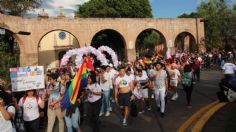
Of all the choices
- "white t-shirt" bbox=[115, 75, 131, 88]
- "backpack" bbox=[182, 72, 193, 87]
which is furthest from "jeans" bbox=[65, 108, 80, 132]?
"backpack" bbox=[182, 72, 193, 87]

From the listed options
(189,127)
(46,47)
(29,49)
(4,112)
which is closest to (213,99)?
(189,127)

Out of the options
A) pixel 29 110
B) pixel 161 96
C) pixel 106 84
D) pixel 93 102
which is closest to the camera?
pixel 29 110

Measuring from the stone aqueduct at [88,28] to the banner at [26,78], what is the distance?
1869cm

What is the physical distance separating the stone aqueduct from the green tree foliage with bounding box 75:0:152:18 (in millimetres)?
9425

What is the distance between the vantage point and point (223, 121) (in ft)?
27.6

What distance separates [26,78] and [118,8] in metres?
37.9

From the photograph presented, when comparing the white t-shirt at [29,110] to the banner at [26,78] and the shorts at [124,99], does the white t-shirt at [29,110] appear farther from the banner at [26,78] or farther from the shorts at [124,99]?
the shorts at [124,99]

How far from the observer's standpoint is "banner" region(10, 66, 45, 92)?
28.7ft

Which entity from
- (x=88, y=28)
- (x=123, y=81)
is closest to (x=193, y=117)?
(x=123, y=81)

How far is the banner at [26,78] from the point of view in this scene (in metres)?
8.74

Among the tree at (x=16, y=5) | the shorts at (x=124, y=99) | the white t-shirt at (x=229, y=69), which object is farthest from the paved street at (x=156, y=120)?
the tree at (x=16, y=5)

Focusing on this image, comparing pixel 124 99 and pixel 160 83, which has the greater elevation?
pixel 160 83

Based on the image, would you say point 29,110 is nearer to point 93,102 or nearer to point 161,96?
point 93,102

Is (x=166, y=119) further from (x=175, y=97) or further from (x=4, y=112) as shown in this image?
(x=4, y=112)
